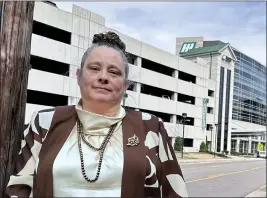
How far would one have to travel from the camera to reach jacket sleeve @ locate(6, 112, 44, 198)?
5.53 feet

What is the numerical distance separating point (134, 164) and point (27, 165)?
0.47m

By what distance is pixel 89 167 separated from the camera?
1681mm

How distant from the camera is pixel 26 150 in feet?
5.70

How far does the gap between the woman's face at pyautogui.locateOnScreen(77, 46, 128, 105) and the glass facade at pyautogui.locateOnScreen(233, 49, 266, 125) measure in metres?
63.1

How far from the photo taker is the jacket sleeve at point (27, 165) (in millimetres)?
1686

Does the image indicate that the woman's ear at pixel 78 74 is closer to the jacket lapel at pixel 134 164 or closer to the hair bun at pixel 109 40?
the hair bun at pixel 109 40

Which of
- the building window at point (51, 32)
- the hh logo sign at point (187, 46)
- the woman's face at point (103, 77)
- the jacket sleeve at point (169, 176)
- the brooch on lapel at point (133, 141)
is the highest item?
the hh logo sign at point (187, 46)

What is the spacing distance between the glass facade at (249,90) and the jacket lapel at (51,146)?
63226mm

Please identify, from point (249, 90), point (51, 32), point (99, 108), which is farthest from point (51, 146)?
point (249, 90)

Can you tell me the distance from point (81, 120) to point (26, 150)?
28cm

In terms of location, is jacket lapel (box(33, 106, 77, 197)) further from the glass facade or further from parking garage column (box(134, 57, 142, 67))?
the glass facade

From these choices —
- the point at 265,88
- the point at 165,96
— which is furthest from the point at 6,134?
the point at 265,88

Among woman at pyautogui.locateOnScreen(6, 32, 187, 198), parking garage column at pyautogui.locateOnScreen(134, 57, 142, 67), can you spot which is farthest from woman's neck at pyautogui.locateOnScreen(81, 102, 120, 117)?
parking garage column at pyautogui.locateOnScreen(134, 57, 142, 67)

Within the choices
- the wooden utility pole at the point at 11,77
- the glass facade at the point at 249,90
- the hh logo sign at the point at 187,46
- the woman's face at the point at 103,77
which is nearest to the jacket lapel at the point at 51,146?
the woman's face at the point at 103,77
